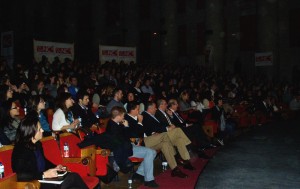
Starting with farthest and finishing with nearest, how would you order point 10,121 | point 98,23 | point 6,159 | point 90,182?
point 98,23
point 10,121
point 90,182
point 6,159

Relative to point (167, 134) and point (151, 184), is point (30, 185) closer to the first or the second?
point (151, 184)

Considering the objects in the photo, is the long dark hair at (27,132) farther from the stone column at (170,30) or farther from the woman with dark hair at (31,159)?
the stone column at (170,30)

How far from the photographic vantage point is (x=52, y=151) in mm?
5480

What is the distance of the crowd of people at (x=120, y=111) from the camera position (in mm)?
6449

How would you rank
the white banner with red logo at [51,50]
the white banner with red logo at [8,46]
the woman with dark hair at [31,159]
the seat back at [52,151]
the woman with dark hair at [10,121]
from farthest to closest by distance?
1. the white banner with red logo at [51,50]
2. the white banner with red logo at [8,46]
3. the woman with dark hair at [10,121]
4. the seat back at [52,151]
5. the woman with dark hair at [31,159]

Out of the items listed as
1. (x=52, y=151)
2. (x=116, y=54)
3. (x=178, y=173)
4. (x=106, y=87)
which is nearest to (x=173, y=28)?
(x=116, y=54)

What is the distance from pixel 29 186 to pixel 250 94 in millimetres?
14525

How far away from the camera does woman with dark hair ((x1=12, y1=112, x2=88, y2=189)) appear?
4297mm

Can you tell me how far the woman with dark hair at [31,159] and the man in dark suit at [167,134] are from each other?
2.95 metres

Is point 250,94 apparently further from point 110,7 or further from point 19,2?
point 19,2

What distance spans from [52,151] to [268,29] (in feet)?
72.9

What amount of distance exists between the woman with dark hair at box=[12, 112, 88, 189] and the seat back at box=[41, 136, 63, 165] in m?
0.79

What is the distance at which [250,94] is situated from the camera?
Answer: 1733 cm

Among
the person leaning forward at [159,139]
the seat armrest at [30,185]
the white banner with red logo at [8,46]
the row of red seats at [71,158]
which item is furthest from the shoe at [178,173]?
the white banner with red logo at [8,46]
